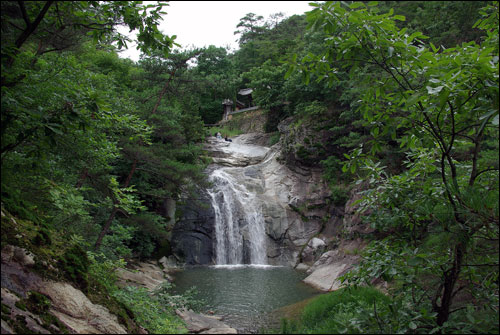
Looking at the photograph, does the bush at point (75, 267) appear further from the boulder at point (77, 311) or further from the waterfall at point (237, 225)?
the waterfall at point (237, 225)

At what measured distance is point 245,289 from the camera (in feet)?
35.2

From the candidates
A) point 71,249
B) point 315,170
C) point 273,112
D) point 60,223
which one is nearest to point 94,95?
point 71,249

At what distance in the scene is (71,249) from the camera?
3.65 metres

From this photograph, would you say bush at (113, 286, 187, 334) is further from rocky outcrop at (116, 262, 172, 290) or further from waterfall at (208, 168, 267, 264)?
waterfall at (208, 168, 267, 264)

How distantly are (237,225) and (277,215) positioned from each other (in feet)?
8.22

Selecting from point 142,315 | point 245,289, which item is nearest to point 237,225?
point 245,289

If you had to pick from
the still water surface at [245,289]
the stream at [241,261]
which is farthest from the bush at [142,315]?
the still water surface at [245,289]

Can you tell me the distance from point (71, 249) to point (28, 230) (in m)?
0.61

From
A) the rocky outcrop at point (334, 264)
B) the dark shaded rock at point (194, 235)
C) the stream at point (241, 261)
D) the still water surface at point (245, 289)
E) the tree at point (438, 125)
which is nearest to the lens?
the tree at point (438, 125)

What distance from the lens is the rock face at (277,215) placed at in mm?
16766

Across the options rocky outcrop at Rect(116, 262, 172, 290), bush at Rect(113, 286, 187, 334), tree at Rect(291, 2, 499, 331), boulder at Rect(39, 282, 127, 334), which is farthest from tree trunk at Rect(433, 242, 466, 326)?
rocky outcrop at Rect(116, 262, 172, 290)

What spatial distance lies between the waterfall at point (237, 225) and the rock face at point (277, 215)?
0.23 meters

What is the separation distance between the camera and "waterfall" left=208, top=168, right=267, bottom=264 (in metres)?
16.9

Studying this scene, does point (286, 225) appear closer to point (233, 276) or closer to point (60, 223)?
point (233, 276)
